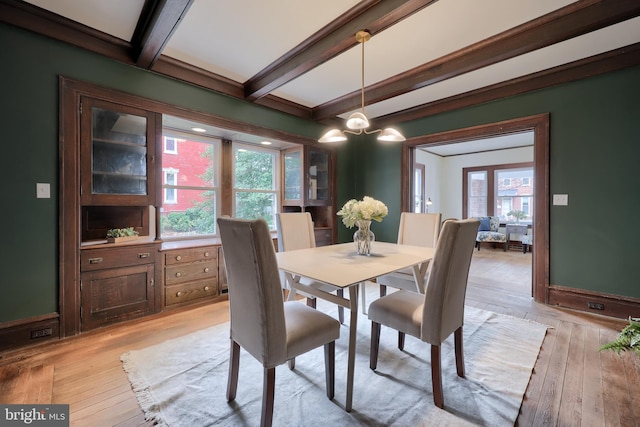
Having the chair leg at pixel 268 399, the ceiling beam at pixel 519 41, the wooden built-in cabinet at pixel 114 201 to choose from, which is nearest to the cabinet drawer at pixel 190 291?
the wooden built-in cabinet at pixel 114 201

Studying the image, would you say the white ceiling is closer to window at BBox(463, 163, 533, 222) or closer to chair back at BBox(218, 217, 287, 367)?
chair back at BBox(218, 217, 287, 367)

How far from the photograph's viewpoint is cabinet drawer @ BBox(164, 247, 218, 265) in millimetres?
2824

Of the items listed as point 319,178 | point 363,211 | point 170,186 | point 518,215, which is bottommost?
point 518,215

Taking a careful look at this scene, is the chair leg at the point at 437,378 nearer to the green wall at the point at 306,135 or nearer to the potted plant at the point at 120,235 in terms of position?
the green wall at the point at 306,135

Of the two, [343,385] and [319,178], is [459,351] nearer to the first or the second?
[343,385]

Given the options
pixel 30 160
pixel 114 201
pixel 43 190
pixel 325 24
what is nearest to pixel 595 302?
pixel 325 24

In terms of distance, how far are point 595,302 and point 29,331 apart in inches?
198

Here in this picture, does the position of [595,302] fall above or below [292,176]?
below

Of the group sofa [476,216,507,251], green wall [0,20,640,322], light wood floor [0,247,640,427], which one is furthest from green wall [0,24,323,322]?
sofa [476,216,507,251]

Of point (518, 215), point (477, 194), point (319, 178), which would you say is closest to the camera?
point (319, 178)

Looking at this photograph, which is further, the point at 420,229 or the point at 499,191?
the point at 499,191

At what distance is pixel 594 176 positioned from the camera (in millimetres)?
2824

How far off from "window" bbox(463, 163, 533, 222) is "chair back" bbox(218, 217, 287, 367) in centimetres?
752

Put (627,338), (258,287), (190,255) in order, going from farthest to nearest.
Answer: (190,255) < (258,287) < (627,338)
